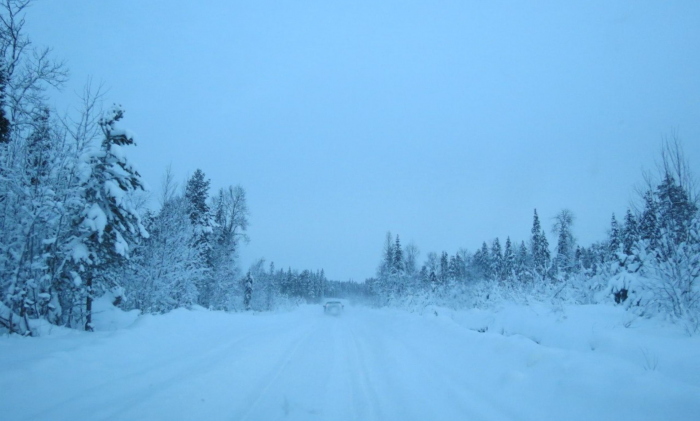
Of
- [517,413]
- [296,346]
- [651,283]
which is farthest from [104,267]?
[651,283]

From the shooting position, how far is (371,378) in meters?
6.85

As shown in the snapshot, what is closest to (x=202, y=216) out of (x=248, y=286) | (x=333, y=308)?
(x=333, y=308)

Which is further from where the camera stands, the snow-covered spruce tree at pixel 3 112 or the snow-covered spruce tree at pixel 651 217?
the snow-covered spruce tree at pixel 3 112

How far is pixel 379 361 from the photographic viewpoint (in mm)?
8578

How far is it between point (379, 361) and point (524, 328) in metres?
4.97

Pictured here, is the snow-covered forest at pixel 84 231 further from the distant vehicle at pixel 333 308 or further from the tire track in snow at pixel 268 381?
the distant vehicle at pixel 333 308

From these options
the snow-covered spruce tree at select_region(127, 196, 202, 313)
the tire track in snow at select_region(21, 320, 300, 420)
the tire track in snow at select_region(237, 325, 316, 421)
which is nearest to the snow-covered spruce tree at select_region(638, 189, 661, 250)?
the tire track in snow at select_region(237, 325, 316, 421)

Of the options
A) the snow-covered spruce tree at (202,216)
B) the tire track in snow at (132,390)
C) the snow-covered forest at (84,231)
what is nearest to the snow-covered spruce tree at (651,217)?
the snow-covered forest at (84,231)

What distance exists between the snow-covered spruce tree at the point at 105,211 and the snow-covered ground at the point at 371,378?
218 cm

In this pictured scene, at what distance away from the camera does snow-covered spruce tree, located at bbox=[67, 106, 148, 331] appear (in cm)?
1023

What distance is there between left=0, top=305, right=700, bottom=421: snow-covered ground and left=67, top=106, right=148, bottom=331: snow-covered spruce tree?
218 cm

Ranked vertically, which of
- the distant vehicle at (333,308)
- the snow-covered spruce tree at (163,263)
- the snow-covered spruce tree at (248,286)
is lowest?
the distant vehicle at (333,308)

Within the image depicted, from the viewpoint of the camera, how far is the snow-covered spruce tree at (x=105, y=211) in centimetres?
1023

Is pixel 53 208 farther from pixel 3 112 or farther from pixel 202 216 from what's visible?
pixel 202 216
